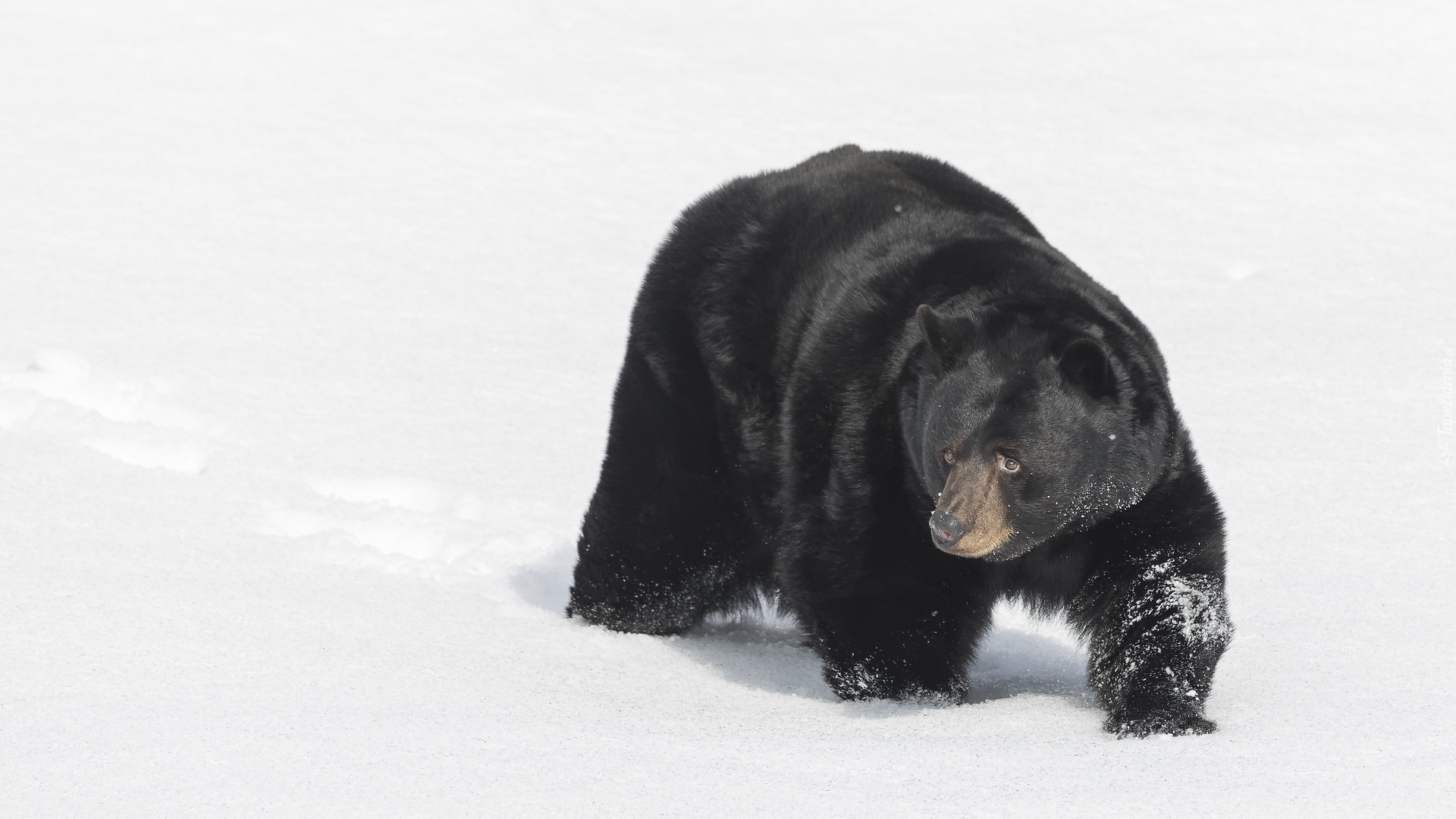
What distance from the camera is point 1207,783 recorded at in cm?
305

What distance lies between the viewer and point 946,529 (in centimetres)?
355

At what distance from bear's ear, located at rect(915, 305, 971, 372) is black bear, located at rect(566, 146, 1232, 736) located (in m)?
0.01

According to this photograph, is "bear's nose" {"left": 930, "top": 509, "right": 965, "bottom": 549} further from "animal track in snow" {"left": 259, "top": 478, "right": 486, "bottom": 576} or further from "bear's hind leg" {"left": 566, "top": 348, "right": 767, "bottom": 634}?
"animal track in snow" {"left": 259, "top": 478, "right": 486, "bottom": 576}

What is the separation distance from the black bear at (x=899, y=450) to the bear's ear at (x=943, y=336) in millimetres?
11

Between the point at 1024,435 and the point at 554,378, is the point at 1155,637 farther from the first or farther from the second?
the point at 554,378

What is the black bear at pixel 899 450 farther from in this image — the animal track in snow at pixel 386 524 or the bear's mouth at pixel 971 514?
the animal track in snow at pixel 386 524

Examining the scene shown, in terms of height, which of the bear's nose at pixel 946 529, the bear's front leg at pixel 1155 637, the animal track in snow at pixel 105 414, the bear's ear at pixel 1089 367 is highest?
the bear's ear at pixel 1089 367

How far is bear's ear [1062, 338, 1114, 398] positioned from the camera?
366cm

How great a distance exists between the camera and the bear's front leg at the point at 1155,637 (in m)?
3.76

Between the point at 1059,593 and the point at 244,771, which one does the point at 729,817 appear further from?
the point at 1059,593

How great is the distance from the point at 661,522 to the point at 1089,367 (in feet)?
5.77

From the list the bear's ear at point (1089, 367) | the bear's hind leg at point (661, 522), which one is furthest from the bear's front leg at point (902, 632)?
the bear's hind leg at point (661, 522)

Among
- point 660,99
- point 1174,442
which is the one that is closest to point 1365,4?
point 660,99

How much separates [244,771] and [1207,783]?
1.82 meters
